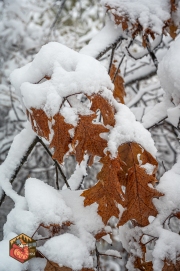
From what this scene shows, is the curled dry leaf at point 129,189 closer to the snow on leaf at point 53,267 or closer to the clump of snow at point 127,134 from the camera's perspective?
the clump of snow at point 127,134

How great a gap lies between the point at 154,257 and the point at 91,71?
0.55 m

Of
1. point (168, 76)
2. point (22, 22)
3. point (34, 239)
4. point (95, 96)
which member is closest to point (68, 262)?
point (34, 239)

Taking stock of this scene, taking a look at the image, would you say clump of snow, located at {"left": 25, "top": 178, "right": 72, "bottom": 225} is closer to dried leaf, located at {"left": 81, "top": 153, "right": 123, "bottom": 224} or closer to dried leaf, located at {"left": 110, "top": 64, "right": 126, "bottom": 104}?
dried leaf, located at {"left": 81, "top": 153, "right": 123, "bottom": 224}

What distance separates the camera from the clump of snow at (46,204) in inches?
26.9

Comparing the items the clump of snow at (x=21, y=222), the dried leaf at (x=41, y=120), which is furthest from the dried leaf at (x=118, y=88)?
the clump of snow at (x=21, y=222)

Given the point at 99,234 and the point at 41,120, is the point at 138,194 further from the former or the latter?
the point at 41,120

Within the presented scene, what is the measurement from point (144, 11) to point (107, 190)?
0.70 metres

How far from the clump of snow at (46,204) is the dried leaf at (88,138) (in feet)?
0.67

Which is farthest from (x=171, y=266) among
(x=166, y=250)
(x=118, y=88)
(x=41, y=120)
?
(x=118, y=88)

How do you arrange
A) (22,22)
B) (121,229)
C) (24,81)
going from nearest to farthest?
(24,81) < (121,229) < (22,22)

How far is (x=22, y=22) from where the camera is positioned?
328cm

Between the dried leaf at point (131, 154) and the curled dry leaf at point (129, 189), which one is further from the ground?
the dried leaf at point (131, 154)

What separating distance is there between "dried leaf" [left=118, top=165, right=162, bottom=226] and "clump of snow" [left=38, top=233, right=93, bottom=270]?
13 cm

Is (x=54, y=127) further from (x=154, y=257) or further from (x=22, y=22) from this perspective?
(x=22, y=22)
